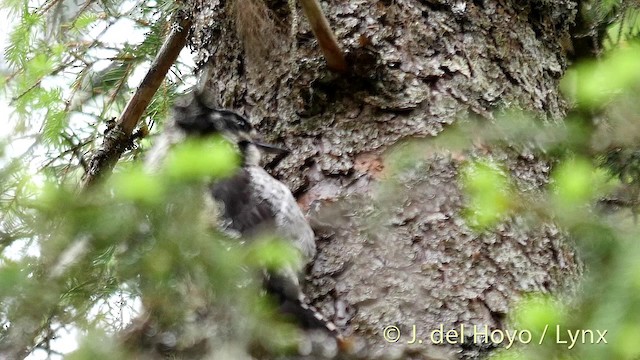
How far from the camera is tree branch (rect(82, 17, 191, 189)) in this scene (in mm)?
2553

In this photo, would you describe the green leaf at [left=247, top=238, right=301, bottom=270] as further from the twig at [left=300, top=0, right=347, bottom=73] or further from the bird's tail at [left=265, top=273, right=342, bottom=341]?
the twig at [left=300, top=0, right=347, bottom=73]

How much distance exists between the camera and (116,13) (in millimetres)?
3076

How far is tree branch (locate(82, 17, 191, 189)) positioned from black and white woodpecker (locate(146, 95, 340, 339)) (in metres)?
0.18

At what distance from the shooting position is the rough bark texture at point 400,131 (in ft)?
6.44

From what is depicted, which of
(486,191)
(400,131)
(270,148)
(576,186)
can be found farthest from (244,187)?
(576,186)

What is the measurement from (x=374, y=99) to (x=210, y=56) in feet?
2.10

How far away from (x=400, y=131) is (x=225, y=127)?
0.52 metres

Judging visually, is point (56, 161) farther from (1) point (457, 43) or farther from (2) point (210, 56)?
(1) point (457, 43)

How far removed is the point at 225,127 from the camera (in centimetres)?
235

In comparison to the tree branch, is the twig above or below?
below

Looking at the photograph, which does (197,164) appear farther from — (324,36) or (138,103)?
(138,103)

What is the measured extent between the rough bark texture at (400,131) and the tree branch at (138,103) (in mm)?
125

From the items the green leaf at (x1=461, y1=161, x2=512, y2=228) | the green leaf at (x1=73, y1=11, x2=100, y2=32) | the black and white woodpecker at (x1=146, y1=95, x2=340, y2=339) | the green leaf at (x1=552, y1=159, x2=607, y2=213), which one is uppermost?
the green leaf at (x1=73, y1=11, x2=100, y2=32)

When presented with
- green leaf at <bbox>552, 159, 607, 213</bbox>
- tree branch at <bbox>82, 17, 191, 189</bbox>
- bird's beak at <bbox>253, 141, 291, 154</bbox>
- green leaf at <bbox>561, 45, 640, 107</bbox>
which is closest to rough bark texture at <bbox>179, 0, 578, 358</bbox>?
bird's beak at <bbox>253, 141, 291, 154</bbox>
